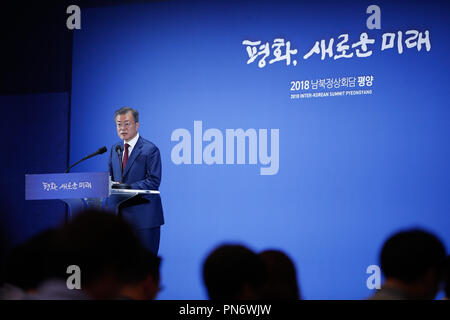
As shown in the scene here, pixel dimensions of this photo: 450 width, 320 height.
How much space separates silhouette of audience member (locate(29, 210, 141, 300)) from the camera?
1366mm

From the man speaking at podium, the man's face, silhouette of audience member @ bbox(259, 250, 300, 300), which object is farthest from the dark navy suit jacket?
silhouette of audience member @ bbox(259, 250, 300, 300)

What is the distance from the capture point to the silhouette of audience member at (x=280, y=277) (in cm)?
179

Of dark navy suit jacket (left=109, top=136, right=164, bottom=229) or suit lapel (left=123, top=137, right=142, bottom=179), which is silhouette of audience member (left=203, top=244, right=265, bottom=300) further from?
suit lapel (left=123, top=137, right=142, bottom=179)

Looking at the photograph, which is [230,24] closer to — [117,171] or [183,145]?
[183,145]

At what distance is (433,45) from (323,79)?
34.4 inches

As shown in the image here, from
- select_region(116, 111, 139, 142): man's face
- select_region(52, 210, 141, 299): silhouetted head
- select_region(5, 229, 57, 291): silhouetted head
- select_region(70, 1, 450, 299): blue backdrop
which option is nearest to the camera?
select_region(52, 210, 141, 299): silhouetted head

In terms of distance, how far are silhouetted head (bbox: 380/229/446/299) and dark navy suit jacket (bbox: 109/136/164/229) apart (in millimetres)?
3421

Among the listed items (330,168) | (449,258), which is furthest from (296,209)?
(449,258)

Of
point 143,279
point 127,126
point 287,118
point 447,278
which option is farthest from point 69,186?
point 447,278

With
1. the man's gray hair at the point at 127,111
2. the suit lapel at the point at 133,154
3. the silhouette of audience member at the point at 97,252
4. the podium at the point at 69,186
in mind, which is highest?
the man's gray hair at the point at 127,111

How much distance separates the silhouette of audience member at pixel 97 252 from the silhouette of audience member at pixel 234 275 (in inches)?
13.1

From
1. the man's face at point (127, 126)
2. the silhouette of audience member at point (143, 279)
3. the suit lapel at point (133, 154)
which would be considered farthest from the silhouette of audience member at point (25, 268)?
the man's face at point (127, 126)

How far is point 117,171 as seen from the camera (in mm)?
5145

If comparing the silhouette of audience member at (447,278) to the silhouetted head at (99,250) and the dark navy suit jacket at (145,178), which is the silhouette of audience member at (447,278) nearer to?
the silhouetted head at (99,250)
